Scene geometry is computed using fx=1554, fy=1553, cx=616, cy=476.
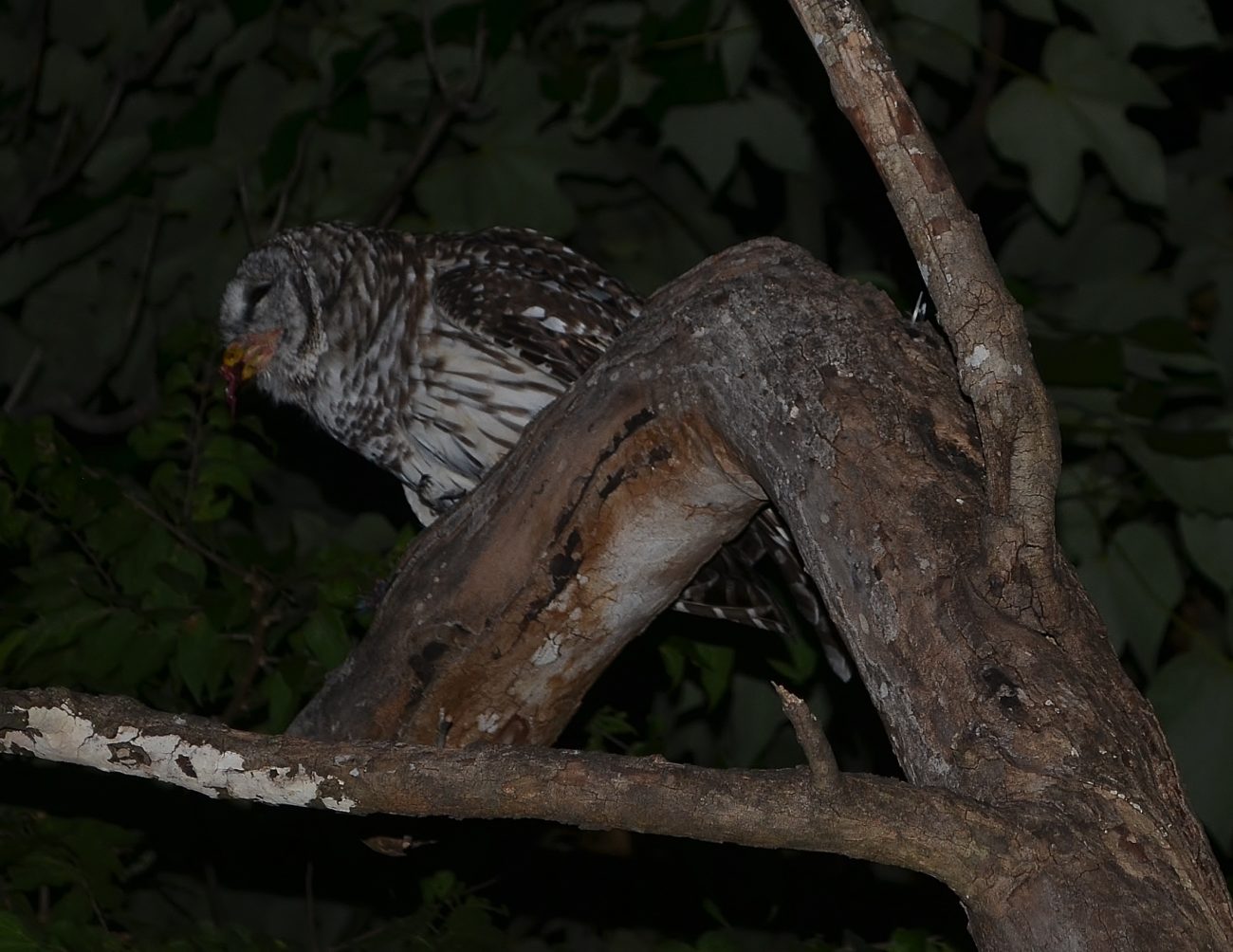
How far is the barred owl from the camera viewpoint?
2844 millimetres

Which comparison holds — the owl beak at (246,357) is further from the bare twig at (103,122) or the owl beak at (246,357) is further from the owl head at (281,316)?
the bare twig at (103,122)

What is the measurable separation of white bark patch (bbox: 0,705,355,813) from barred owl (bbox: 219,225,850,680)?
1295 mm

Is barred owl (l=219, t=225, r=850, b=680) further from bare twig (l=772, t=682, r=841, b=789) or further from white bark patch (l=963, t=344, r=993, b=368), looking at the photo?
bare twig (l=772, t=682, r=841, b=789)

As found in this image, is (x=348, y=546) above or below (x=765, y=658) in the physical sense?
below

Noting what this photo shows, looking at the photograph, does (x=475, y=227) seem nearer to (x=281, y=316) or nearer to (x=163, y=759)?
(x=281, y=316)


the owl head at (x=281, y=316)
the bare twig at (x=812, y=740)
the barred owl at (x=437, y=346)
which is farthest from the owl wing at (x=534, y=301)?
the bare twig at (x=812, y=740)

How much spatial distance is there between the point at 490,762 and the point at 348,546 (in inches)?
74.4

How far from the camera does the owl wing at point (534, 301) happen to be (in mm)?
2896

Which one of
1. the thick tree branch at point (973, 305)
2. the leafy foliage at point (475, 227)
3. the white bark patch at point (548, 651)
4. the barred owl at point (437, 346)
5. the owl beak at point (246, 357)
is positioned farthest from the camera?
the owl beak at point (246, 357)

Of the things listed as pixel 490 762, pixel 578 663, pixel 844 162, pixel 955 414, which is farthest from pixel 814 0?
pixel 844 162

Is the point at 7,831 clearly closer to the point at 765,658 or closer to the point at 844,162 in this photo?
the point at 765,658

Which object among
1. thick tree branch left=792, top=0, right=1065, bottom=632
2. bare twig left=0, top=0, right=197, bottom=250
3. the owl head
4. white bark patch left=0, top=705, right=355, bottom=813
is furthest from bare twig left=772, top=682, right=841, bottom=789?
bare twig left=0, top=0, right=197, bottom=250

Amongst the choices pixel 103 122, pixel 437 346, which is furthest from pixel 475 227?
pixel 103 122

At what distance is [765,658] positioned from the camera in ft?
10.8
